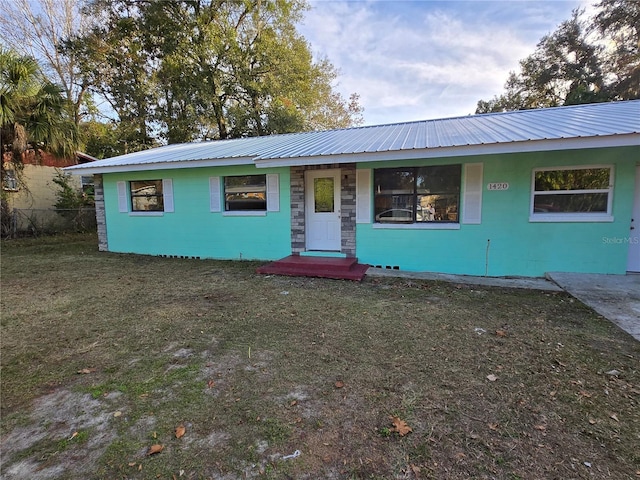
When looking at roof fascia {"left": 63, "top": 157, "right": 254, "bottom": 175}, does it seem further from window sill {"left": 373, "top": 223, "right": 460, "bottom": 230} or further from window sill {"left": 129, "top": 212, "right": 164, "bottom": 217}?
window sill {"left": 373, "top": 223, "right": 460, "bottom": 230}

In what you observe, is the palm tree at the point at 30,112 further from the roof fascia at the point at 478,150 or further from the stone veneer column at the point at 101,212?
the roof fascia at the point at 478,150

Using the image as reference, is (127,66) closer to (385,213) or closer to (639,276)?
(385,213)

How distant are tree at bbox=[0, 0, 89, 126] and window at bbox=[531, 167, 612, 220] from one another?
2094cm

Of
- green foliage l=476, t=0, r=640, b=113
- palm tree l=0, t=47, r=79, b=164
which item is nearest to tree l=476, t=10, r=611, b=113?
green foliage l=476, t=0, r=640, b=113

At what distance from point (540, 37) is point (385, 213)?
20.7 meters

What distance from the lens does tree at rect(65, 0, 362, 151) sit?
1700 cm

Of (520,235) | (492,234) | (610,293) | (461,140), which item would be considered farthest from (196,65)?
(610,293)

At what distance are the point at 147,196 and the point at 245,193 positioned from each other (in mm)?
3421

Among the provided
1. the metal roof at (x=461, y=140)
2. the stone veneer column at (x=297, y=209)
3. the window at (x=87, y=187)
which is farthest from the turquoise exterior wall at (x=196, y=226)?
the window at (x=87, y=187)

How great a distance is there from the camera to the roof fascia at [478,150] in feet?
16.3

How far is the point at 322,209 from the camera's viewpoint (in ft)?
25.8

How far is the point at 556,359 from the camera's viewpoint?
3.12m

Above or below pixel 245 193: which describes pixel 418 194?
below

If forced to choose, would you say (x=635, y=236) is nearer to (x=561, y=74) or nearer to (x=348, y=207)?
(x=348, y=207)
